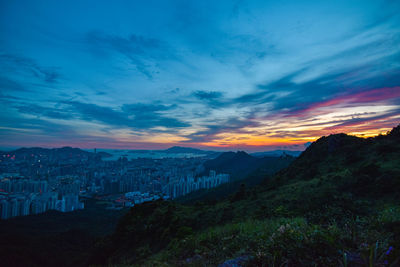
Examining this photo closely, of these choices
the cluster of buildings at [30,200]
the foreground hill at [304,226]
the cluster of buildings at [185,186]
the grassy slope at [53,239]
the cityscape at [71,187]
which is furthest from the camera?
the cluster of buildings at [185,186]

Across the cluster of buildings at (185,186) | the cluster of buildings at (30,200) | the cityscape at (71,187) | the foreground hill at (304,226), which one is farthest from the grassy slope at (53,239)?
the cluster of buildings at (185,186)

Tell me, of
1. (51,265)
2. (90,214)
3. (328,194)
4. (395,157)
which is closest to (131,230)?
(51,265)

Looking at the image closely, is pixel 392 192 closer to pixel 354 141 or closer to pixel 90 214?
pixel 354 141

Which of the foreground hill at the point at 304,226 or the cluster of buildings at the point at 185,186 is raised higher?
the foreground hill at the point at 304,226

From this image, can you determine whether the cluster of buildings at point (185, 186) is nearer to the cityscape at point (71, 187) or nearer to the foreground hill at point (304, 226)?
the cityscape at point (71, 187)

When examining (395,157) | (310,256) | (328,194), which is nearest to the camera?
(310,256)

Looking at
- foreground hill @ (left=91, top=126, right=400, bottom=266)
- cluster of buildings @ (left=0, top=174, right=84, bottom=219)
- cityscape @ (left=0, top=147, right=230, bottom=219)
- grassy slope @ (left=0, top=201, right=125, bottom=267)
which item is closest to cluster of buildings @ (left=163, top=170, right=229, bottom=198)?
cityscape @ (left=0, top=147, right=230, bottom=219)

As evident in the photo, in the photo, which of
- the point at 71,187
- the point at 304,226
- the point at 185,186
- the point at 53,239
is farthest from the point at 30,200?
the point at 304,226

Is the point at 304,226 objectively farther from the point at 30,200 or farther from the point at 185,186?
the point at 30,200
